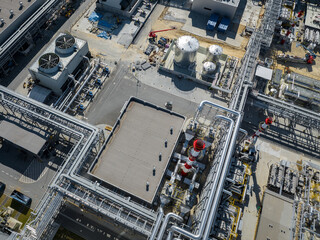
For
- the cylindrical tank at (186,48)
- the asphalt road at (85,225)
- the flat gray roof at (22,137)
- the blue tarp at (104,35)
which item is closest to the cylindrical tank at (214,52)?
the cylindrical tank at (186,48)

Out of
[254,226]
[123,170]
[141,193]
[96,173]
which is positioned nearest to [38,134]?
[96,173]

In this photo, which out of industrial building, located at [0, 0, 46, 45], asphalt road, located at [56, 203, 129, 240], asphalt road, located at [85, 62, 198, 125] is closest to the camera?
asphalt road, located at [56, 203, 129, 240]

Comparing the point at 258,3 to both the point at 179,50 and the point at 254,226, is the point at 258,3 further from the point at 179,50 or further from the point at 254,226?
the point at 254,226

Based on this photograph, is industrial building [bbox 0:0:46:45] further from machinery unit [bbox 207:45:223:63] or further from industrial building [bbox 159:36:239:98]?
machinery unit [bbox 207:45:223:63]

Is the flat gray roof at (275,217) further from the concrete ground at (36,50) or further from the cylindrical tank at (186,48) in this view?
the concrete ground at (36,50)

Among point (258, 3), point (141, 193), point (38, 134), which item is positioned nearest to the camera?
point (141, 193)

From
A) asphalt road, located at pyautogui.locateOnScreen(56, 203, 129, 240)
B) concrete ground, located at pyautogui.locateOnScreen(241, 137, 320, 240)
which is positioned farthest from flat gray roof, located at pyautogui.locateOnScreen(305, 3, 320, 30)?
asphalt road, located at pyautogui.locateOnScreen(56, 203, 129, 240)
